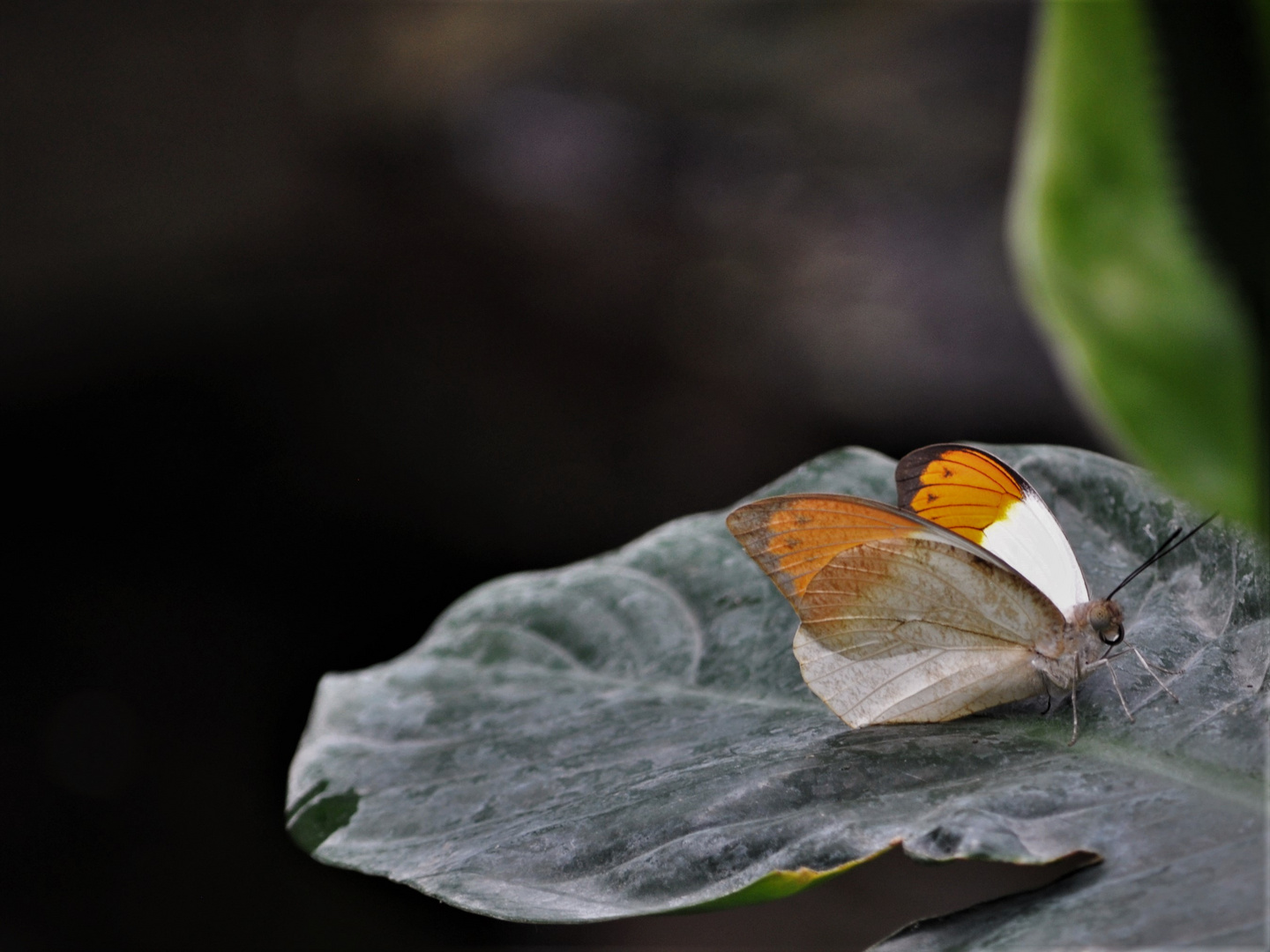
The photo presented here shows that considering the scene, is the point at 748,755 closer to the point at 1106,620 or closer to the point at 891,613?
the point at 891,613

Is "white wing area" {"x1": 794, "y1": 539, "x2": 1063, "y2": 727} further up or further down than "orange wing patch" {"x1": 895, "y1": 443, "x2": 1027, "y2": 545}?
further down

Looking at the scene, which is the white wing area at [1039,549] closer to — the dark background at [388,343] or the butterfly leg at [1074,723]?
the butterfly leg at [1074,723]

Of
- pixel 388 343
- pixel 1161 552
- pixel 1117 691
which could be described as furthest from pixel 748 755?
pixel 388 343

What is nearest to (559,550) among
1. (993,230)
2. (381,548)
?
(381,548)

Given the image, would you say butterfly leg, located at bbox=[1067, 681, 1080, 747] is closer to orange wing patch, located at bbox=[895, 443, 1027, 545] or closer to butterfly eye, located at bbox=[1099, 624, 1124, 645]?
butterfly eye, located at bbox=[1099, 624, 1124, 645]

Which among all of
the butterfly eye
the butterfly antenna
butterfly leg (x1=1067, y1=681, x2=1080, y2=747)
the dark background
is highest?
the dark background

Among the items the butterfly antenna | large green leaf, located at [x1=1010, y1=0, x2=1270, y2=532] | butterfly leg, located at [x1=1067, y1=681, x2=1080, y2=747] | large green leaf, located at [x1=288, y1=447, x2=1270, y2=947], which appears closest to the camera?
Answer: large green leaf, located at [x1=1010, y1=0, x2=1270, y2=532]

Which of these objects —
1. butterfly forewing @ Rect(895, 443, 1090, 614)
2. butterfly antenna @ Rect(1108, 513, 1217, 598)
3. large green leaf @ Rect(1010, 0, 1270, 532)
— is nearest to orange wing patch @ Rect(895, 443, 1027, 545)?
butterfly forewing @ Rect(895, 443, 1090, 614)
